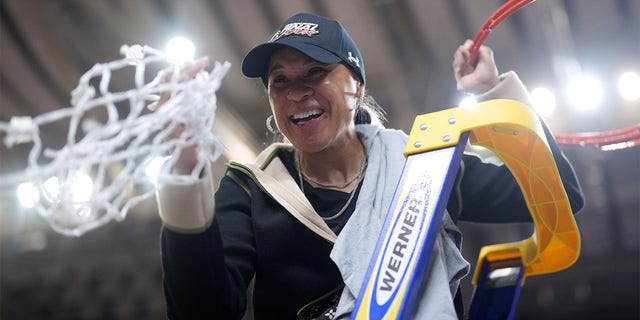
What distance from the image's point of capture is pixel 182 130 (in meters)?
0.91

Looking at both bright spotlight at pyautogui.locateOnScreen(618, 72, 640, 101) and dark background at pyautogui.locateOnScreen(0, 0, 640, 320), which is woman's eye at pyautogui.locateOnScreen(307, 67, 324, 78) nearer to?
dark background at pyautogui.locateOnScreen(0, 0, 640, 320)

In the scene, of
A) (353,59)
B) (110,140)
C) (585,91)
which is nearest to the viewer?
(110,140)

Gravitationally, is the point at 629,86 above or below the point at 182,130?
below

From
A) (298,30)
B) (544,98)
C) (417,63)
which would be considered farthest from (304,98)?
(544,98)

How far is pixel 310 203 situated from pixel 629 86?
265 cm

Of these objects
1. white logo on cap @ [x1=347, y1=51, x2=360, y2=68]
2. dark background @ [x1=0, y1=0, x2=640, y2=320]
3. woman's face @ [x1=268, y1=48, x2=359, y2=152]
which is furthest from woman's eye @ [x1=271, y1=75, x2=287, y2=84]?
dark background @ [x1=0, y1=0, x2=640, y2=320]

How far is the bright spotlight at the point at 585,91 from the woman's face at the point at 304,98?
254cm

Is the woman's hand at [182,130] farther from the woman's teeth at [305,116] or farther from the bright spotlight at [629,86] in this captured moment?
the bright spotlight at [629,86]

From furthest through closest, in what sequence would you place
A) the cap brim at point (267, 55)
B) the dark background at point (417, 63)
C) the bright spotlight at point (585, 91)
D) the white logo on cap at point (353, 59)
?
the bright spotlight at point (585, 91) < the dark background at point (417, 63) < the white logo on cap at point (353, 59) < the cap brim at point (267, 55)

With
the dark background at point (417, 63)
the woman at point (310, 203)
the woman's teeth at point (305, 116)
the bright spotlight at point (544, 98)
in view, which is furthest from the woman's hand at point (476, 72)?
the bright spotlight at point (544, 98)

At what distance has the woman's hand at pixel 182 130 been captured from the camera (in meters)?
0.91

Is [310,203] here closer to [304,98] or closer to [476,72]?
[304,98]

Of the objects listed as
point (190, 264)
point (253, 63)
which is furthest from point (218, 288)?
point (253, 63)

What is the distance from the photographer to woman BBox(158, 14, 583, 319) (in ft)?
3.29
